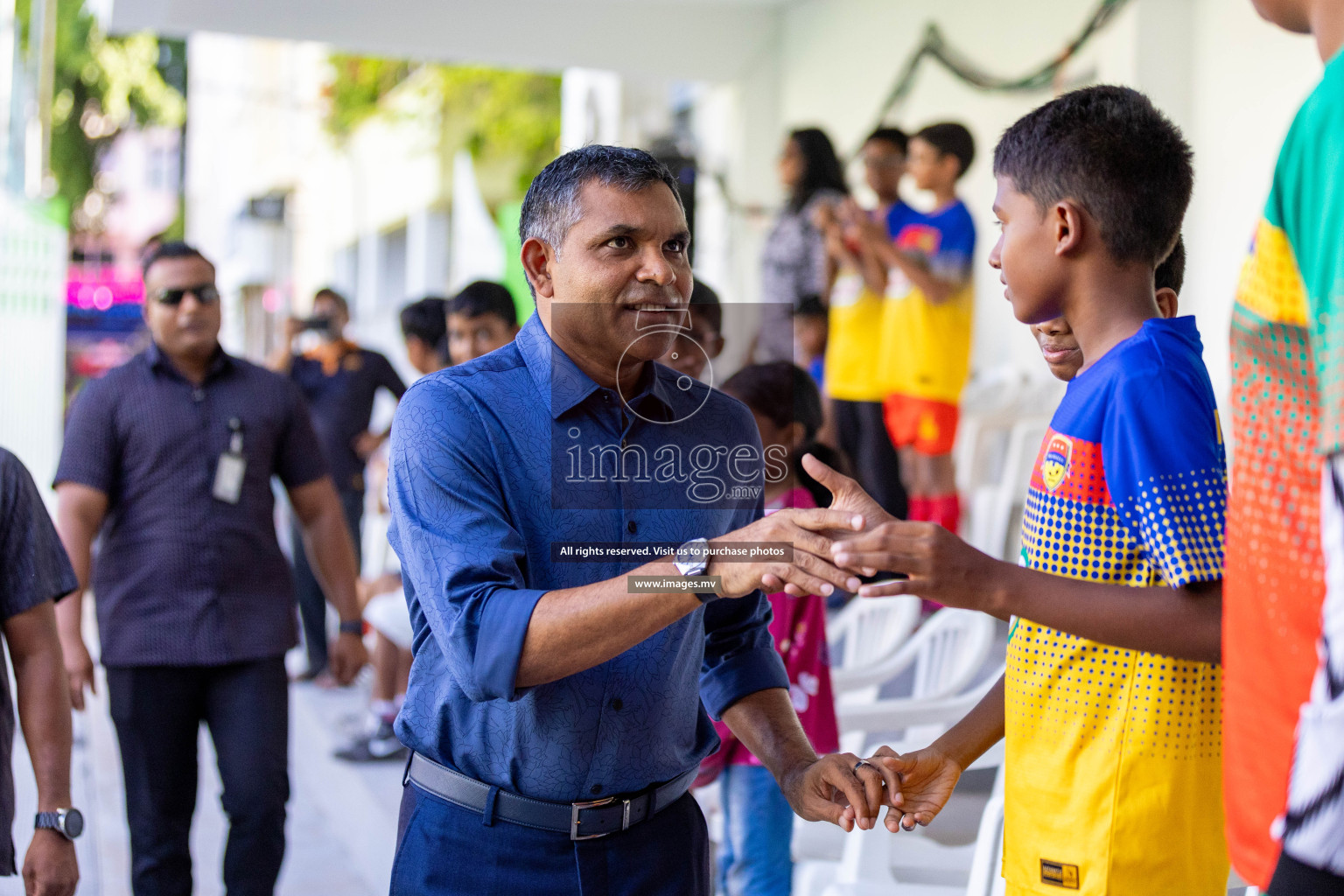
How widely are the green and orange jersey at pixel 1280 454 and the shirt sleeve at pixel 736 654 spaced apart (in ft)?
3.21

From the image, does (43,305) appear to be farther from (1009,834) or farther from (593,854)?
(1009,834)

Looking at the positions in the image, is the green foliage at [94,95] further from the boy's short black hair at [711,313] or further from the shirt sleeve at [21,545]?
the boy's short black hair at [711,313]

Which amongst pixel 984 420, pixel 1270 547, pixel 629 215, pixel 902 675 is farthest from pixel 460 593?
pixel 984 420

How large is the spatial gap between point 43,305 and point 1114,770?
6.53m

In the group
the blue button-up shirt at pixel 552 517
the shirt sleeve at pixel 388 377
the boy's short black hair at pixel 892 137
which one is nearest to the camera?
the blue button-up shirt at pixel 552 517

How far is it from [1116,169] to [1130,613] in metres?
0.55

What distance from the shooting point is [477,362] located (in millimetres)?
1945

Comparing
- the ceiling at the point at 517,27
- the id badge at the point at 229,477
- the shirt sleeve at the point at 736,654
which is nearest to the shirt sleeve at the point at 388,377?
the ceiling at the point at 517,27

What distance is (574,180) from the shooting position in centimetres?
191

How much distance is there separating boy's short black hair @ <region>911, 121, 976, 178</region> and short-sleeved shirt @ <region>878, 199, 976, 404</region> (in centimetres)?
22

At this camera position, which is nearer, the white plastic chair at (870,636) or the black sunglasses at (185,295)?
the black sunglasses at (185,295)

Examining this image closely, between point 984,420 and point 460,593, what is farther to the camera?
point 984,420

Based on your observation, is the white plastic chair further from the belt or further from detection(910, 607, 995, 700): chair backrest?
the belt

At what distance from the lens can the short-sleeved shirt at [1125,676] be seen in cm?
148
